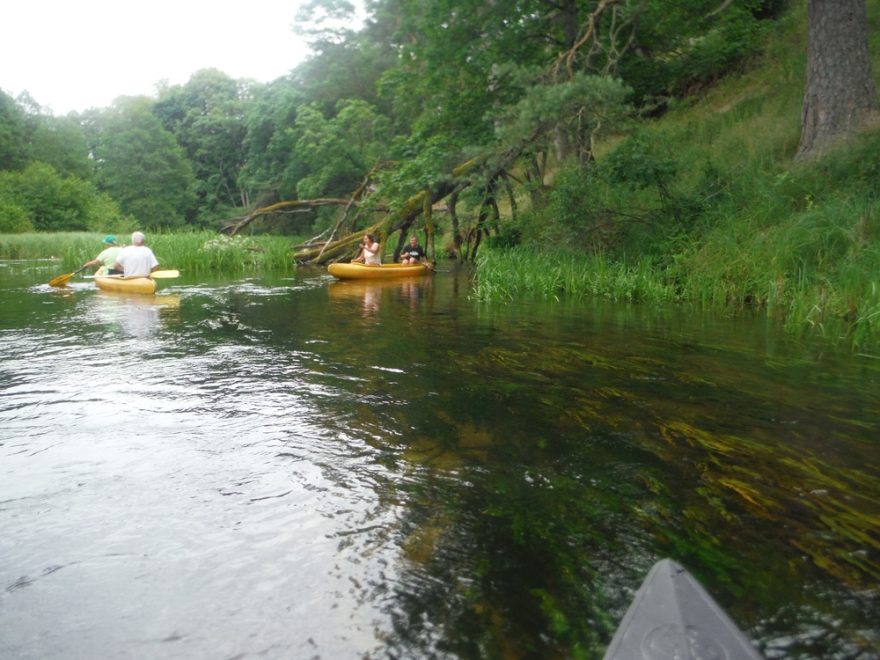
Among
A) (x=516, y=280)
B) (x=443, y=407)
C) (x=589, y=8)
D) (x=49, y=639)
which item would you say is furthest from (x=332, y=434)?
(x=589, y=8)

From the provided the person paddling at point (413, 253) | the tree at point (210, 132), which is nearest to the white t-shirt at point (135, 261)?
the person paddling at point (413, 253)

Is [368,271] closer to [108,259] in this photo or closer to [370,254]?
[370,254]

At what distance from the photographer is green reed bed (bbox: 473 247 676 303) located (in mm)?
10789

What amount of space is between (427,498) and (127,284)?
1126 cm

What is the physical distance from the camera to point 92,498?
11.5ft

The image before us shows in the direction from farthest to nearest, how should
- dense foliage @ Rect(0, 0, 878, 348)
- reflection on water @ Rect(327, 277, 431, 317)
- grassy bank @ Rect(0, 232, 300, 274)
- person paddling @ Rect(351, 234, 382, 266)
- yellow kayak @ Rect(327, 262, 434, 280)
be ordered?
grassy bank @ Rect(0, 232, 300, 274)
person paddling @ Rect(351, 234, 382, 266)
yellow kayak @ Rect(327, 262, 434, 280)
reflection on water @ Rect(327, 277, 431, 317)
dense foliage @ Rect(0, 0, 878, 348)

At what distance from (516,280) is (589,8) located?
832cm

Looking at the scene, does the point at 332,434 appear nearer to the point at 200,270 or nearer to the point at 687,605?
the point at 687,605

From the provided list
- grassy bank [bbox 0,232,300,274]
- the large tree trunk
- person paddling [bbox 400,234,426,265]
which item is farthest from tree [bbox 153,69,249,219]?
the large tree trunk

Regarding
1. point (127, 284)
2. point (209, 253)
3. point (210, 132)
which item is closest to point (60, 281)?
point (127, 284)

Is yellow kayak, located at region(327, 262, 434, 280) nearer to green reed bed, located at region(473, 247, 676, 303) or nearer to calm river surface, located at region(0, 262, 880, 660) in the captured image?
green reed bed, located at region(473, 247, 676, 303)

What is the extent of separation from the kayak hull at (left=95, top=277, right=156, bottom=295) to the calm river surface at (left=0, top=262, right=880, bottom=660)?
607 centimetres

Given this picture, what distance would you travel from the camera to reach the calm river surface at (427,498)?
245cm

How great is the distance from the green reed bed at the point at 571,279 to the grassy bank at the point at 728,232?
0.02 meters
